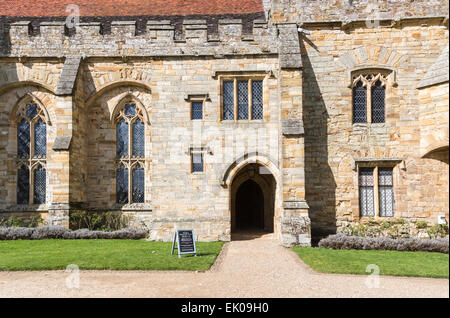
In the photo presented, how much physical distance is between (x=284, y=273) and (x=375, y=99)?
8.28 m

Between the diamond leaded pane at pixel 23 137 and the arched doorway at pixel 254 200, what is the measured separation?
8591 mm

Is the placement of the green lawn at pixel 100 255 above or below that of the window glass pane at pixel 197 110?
below

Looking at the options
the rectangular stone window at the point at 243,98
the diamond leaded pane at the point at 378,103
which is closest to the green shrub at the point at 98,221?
the rectangular stone window at the point at 243,98

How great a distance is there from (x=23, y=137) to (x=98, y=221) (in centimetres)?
486

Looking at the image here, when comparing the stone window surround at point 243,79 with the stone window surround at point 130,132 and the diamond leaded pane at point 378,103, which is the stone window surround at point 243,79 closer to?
the stone window surround at point 130,132

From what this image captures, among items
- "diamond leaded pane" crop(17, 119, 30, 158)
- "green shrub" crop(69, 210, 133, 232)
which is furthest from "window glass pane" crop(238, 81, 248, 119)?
"diamond leaded pane" crop(17, 119, 30, 158)

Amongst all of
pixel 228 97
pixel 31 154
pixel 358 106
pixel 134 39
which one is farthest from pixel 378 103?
pixel 31 154

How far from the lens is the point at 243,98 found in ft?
47.8

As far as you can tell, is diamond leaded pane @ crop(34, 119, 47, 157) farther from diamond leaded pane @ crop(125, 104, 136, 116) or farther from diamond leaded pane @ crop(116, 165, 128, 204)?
diamond leaded pane @ crop(125, 104, 136, 116)

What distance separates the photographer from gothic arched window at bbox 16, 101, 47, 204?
15188mm

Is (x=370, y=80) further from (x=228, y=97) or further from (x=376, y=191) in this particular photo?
(x=228, y=97)

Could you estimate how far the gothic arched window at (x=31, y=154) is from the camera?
15.2 m

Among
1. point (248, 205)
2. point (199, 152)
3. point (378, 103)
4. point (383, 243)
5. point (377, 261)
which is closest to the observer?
point (377, 261)

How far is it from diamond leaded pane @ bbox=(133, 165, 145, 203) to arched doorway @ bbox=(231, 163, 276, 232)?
3672mm
